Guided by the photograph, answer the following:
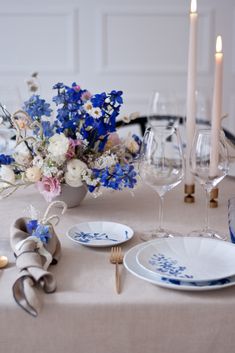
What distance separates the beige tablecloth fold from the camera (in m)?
0.82

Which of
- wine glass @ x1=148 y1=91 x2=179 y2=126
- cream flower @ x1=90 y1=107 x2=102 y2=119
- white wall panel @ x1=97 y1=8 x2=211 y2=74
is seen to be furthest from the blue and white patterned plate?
white wall panel @ x1=97 y1=8 x2=211 y2=74

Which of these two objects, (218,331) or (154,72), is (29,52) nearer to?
(154,72)

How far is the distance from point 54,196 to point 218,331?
543 mm

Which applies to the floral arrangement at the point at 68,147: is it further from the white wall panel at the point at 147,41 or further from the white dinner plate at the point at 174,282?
the white wall panel at the point at 147,41

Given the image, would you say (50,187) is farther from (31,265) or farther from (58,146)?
(31,265)

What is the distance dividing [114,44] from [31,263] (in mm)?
2989

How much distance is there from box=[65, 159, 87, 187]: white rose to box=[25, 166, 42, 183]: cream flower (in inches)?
2.5

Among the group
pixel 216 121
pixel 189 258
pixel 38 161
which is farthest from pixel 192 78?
pixel 189 258

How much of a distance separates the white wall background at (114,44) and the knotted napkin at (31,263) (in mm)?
2741

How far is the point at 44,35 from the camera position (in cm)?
367

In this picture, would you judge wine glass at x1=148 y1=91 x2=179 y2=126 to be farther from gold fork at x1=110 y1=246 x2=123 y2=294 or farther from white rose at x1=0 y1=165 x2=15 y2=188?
gold fork at x1=110 y1=246 x2=123 y2=294

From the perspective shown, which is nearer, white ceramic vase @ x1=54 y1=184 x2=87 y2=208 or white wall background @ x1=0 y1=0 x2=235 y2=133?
white ceramic vase @ x1=54 y1=184 x2=87 y2=208

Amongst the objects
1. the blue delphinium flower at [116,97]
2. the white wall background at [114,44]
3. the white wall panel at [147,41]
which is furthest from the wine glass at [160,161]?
the white wall panel at [147,41]

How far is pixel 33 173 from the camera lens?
1.23 m
